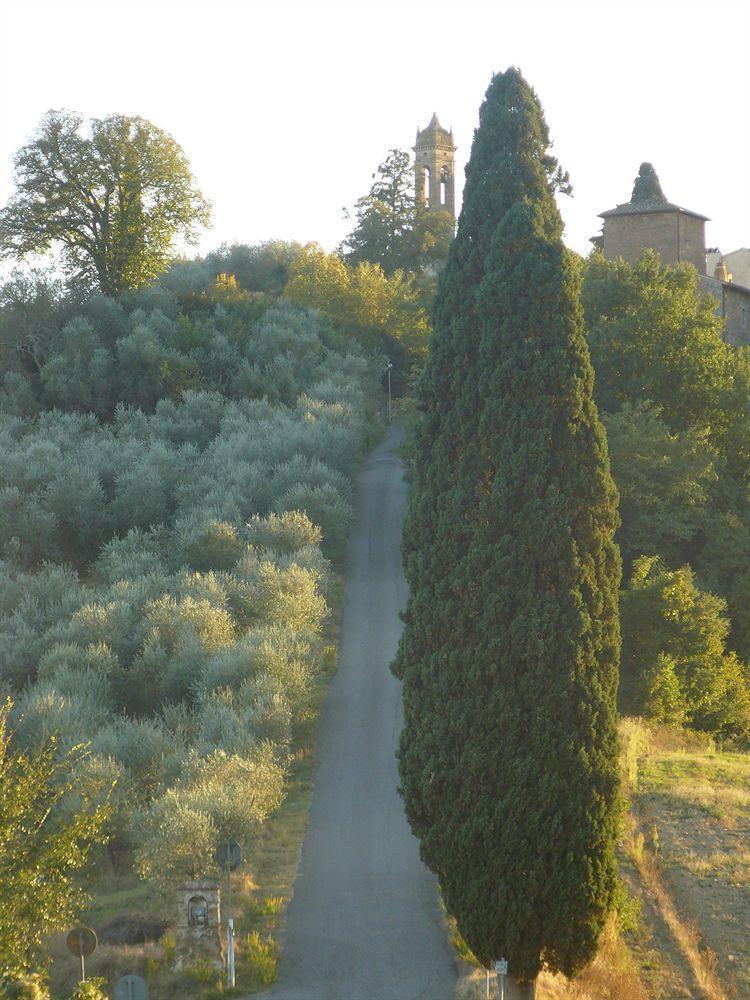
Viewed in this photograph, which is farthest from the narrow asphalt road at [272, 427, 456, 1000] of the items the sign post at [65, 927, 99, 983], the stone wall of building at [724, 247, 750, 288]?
the stone wall of building at [724, 247, 750, 288]

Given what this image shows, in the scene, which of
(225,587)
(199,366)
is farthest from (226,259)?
(225,587)

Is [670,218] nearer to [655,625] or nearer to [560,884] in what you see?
[655,625]

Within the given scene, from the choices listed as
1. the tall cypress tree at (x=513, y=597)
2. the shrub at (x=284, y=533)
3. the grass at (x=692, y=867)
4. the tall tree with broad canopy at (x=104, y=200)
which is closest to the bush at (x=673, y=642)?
the grass at (x=692, y=867)

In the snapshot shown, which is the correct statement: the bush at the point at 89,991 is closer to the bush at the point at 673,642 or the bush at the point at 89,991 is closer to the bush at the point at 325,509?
the bush at the point at 673,642

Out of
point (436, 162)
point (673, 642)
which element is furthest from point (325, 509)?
point (436, 162)

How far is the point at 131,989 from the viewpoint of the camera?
12.9 m

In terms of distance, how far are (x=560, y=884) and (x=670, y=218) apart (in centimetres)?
4448

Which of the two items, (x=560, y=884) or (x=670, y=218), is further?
(x=670, y=218)

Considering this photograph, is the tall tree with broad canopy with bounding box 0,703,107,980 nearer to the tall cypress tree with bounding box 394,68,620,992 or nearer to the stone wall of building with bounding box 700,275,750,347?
the tall cypress tree with bounding box 394,68,620,992

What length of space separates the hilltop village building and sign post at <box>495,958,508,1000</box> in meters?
42.6

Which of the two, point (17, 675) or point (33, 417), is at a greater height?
point (33, 417)

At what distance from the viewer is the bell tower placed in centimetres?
9981

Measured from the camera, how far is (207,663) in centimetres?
2503

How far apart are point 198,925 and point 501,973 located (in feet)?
14.3
